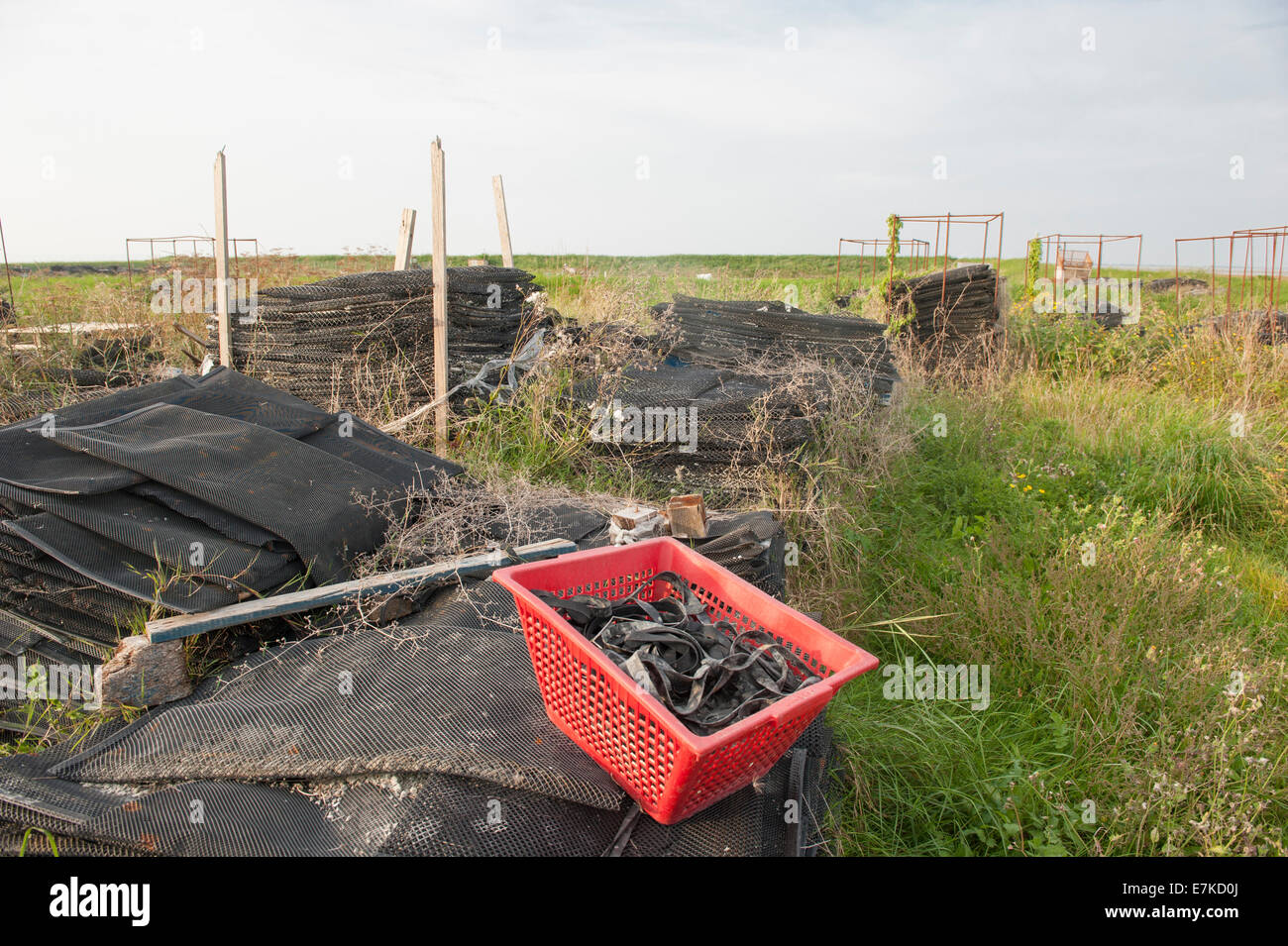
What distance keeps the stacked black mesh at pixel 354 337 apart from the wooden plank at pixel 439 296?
0.31 meters

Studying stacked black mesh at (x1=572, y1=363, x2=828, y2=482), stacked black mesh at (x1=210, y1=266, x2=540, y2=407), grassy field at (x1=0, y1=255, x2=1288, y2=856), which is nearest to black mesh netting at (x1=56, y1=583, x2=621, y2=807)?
grassy field at (x1=0, y1=255, x2=1288, y2=856)

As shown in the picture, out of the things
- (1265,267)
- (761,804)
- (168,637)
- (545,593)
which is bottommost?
(761,804)

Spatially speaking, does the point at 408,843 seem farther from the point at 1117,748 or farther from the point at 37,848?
the point at 1117,748

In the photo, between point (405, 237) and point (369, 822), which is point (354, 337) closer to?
point (405, 237)

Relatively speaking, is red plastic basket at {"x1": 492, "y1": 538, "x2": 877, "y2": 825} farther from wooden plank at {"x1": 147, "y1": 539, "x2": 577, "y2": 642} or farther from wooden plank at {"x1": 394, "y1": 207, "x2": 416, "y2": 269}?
wooden plank at {"x1": 394, "y1": 207, "x2": 416, "y2": 269}

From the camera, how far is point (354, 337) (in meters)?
6.10

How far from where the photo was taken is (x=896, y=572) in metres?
4.40

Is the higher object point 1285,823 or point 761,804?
point 761,804

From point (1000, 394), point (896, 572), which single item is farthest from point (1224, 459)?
point (896, 572)

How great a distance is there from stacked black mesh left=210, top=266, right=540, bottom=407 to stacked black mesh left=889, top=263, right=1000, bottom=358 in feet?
18.8

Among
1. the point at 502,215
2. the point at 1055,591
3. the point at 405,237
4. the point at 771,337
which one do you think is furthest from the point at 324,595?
the point at 502,215

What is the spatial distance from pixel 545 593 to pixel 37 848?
51.4 inches

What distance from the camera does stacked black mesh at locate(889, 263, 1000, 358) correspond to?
384 inches

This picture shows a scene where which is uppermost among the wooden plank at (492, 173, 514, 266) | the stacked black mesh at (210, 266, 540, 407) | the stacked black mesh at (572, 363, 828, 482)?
the wooden plank at (492, 173, 514, 266)
